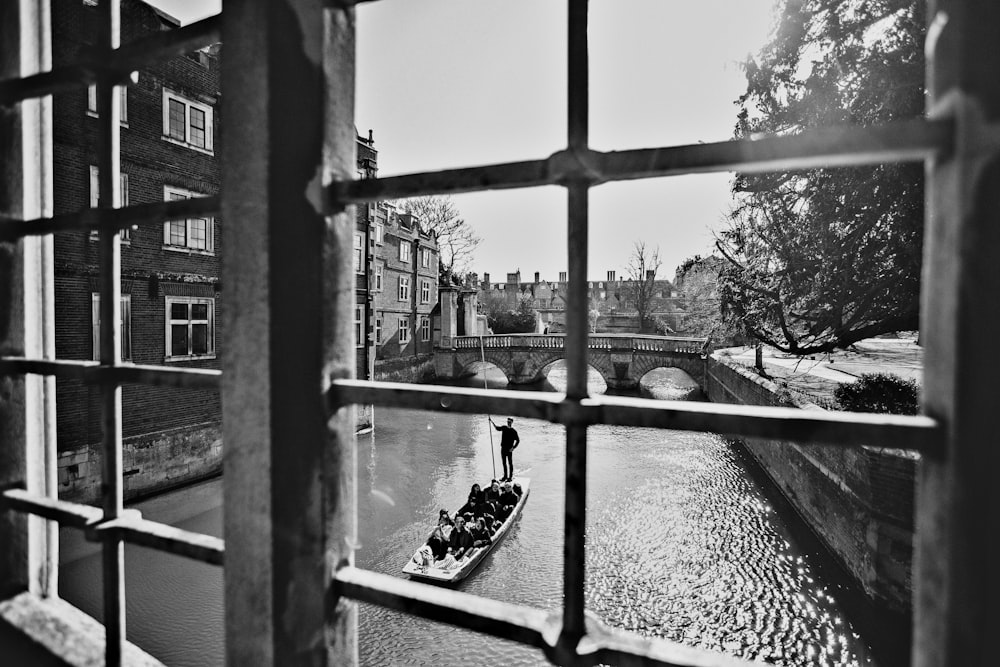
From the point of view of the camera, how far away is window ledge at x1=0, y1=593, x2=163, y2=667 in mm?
Result: 1171

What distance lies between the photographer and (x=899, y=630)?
7059mm

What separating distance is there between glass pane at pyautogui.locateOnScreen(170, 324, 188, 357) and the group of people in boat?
271 inches

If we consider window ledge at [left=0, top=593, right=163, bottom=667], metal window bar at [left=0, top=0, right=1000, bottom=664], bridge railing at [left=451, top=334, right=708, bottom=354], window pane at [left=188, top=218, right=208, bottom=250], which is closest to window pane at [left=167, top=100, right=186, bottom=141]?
window pane at [left=188, top=218, right=208, bottom=250]

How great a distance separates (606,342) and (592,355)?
4.13 feet

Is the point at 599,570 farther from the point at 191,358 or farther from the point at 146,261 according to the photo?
the point at 146,261

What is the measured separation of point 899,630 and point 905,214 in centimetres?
555

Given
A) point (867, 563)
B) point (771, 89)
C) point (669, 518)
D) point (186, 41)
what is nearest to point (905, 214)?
point (771, 89)

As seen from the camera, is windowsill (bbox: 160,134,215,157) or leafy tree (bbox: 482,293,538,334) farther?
leafy tree (bbox: 482,293,538,334)

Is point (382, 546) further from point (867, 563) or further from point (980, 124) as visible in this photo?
point (980, 124)

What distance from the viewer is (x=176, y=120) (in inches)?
455

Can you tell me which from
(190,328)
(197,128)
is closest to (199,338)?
(190,328)

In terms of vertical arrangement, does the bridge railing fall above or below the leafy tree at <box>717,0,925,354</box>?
below

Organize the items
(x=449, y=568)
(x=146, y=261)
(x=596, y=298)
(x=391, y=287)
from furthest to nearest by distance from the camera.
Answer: (x=596, y=298) → (x=391, y=287) → (x=146, y=261) → (x=449, y=568)

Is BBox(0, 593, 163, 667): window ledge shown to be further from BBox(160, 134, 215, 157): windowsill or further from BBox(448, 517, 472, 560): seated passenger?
BBox(160, 134, 215, 157): windowsill
